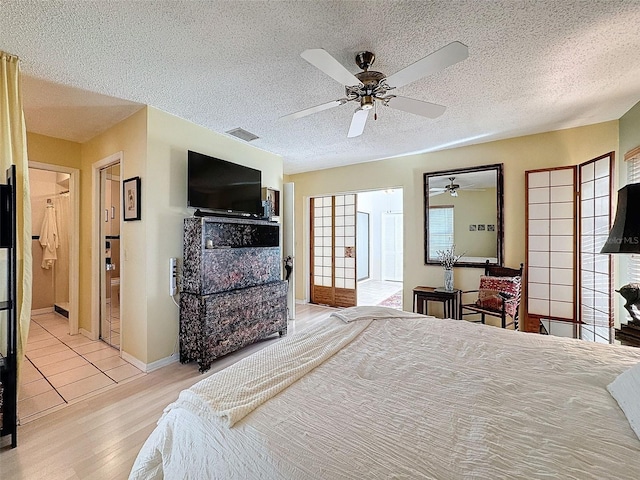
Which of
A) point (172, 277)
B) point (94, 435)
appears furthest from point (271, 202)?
point (94, 435)

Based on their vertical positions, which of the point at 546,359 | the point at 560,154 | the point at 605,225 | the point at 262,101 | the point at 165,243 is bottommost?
the point at 546,359

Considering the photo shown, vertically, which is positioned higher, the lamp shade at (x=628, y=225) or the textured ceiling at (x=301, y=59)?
the textured ceiling at (x=301, y=59)

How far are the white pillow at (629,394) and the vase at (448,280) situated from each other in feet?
8.88

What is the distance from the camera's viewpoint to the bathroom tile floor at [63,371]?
7.63 ft

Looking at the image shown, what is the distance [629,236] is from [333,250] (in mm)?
4203

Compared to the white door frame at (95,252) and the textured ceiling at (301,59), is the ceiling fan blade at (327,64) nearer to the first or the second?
the textured ceiling at (301,59)

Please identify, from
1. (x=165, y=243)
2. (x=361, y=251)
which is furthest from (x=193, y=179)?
(x=361, y=251)

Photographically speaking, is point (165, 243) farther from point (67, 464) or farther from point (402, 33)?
point (402, 33)

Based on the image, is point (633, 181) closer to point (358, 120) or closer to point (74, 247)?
point (358, 120)

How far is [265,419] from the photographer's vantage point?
3.24ft

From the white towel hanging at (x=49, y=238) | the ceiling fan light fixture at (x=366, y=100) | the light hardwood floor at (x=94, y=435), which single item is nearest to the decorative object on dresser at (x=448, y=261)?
the ceiling fan light fixture at (x=366, y=100)

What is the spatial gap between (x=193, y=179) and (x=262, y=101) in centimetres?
110

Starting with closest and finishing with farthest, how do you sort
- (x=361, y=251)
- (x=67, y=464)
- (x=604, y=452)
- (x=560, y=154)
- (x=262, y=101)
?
(x=604, y=452) → (x=67, y=464) → (x=262, y=101) → (x=560, y=154) → (x=361, y=251)

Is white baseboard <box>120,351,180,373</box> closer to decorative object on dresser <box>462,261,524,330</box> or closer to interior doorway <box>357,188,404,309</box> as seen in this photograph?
decorative object on dresser <box>462,261,524,330</box>
